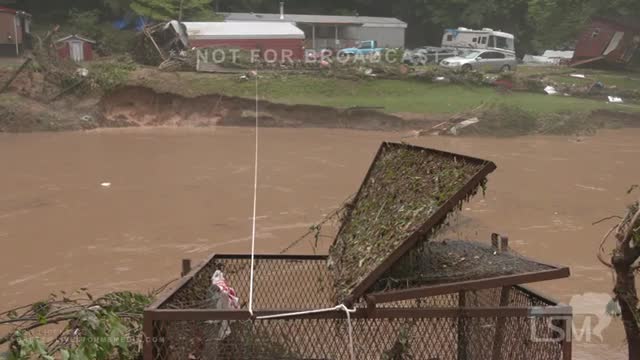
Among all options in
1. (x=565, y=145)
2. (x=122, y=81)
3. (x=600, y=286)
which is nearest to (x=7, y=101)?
(x=122, y=81)

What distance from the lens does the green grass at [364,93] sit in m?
26.1

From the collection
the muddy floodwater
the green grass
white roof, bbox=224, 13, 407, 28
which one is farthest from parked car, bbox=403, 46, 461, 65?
the muddy floodwater

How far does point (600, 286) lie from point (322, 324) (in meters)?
6.50

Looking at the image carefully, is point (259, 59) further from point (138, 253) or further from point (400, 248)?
point (400, 248)

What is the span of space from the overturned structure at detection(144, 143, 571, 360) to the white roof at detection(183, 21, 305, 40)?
29411 millimetres

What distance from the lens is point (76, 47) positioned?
34938mm

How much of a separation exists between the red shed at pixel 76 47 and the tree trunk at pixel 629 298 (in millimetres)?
33654

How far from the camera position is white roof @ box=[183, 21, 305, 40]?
3248cm

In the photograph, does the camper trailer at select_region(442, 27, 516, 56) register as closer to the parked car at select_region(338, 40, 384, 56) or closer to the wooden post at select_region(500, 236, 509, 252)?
the parked car at select_region(338, 40, 384, 56)

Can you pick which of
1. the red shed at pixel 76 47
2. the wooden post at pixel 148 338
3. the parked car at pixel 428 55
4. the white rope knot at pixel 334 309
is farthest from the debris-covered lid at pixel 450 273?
the parked car at pixel 428 55

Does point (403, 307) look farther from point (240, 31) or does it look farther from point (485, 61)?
point (485, 61)

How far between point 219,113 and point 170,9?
14.4 m

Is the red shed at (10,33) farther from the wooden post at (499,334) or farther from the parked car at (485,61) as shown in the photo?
the wooden post at (499,334)

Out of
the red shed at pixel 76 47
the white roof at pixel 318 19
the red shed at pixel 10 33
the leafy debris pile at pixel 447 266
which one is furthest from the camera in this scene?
the white roof at pixel 318 19
